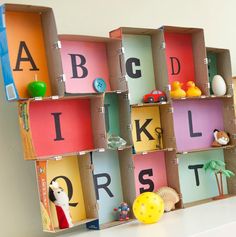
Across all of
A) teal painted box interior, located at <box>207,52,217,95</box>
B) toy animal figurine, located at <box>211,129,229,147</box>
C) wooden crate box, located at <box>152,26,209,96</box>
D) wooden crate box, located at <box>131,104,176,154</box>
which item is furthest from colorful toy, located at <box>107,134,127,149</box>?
teal painted box interior, located at <box>207,52,217,95</box>

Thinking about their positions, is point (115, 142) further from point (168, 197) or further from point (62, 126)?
point (168, 197)

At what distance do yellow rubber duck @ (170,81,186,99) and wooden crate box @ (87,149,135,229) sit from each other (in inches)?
14.0

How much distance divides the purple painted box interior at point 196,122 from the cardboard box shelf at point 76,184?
1.79 feet

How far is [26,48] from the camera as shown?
1.73 m

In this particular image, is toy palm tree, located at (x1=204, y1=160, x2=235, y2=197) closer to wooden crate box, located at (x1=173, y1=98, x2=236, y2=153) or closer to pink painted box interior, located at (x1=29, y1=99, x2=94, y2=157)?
wooden crate box, located at (x1=173, y1=98, x2=236, y2=153)

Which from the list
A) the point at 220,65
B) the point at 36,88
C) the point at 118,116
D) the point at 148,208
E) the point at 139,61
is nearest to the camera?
the point at 36,88

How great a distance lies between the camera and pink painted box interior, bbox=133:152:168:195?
2023 millimetres

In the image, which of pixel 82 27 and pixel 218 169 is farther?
pixel 218 169

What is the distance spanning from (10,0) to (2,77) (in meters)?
0.31

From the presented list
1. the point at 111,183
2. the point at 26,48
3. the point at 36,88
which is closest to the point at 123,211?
the point at 111,183

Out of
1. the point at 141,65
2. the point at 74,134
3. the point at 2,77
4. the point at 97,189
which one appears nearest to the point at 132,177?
the point at 97,189

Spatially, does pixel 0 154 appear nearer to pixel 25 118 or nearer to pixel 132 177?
pixel 25 118

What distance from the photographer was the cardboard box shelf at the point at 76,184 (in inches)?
69.6

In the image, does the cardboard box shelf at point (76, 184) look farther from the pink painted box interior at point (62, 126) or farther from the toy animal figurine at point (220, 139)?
the toy animal figurine at point (220, 139)
